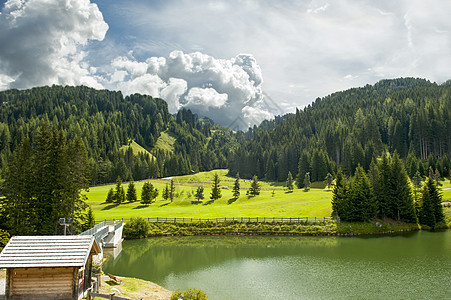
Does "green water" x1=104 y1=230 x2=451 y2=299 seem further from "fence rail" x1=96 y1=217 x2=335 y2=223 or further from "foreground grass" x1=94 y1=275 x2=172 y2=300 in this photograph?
"fence rail" x1=96 y1=217 x2=335 y2=223

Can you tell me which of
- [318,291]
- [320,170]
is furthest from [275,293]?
[320,170]

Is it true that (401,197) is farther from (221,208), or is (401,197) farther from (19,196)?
(19,196)

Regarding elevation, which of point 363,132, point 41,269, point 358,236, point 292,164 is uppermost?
point 363,132

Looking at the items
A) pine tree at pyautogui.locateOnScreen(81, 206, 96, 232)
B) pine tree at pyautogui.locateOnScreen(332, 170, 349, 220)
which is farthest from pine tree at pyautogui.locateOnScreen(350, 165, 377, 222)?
pine tree at pyautogui.locateOnScreen(81, 206, 96, 232)

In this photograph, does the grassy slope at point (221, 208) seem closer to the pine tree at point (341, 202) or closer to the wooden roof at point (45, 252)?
the pine tree at point (341, 202)

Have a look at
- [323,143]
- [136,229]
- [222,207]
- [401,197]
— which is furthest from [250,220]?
[323,143]

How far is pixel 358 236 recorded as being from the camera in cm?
5706

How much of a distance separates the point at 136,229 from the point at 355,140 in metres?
94.8

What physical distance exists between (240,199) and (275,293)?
62.9 metres

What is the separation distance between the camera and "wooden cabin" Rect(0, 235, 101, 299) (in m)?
20.7

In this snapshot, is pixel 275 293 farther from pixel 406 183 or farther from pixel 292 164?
pixel 292 164

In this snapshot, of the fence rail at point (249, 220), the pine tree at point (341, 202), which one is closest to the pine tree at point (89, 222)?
the fence rail at point (249, 220)

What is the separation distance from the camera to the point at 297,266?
3803cm

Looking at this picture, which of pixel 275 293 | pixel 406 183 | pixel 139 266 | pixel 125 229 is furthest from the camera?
pixel 406 183
